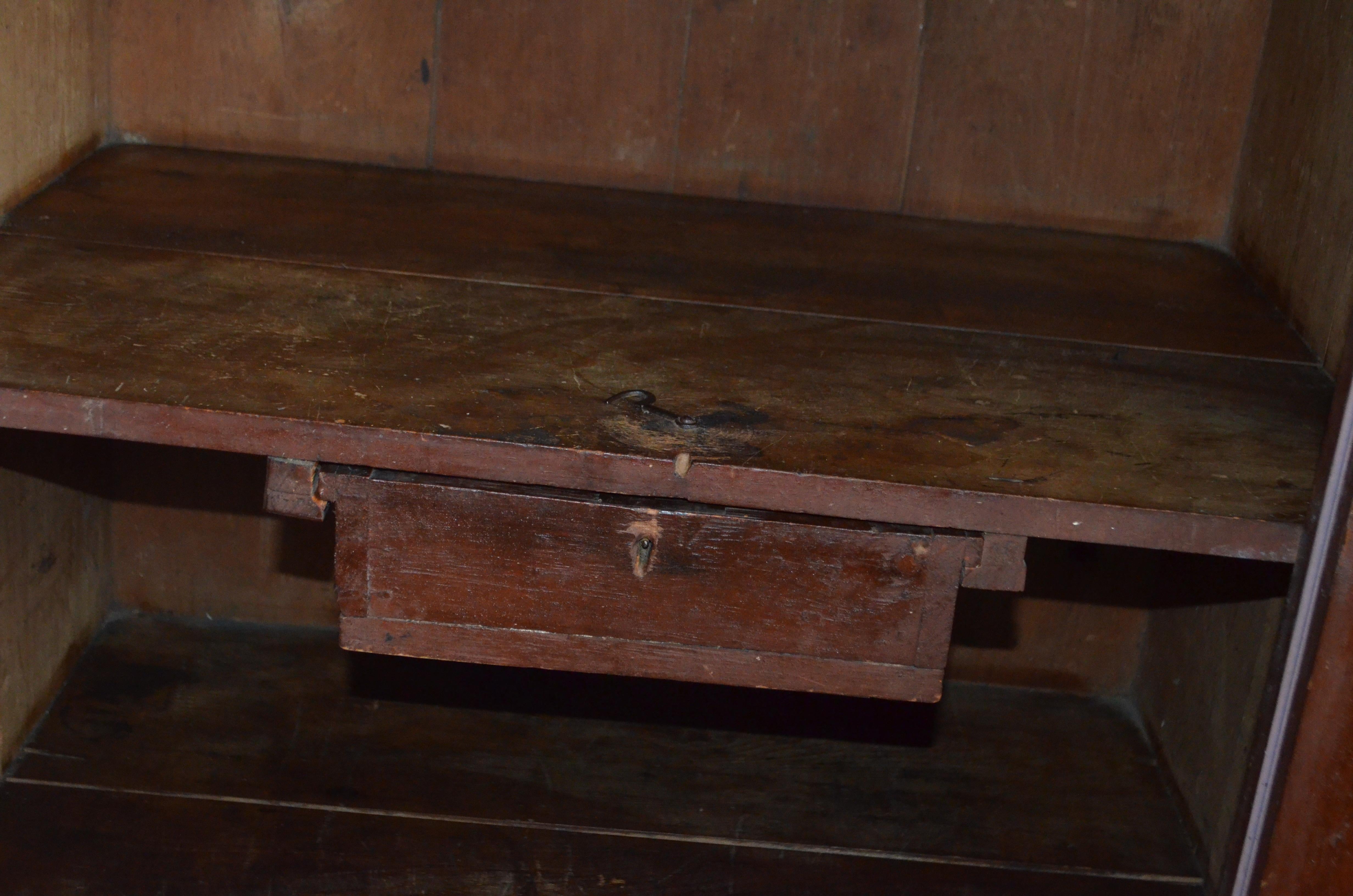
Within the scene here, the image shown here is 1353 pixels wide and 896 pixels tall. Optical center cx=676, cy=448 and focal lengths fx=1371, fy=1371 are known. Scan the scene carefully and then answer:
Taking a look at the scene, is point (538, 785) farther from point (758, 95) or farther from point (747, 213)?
point (758, 95)

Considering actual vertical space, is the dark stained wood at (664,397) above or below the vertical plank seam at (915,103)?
below

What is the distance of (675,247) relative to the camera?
4.16 ft

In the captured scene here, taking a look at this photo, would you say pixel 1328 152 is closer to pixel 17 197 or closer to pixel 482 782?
pixel 482 782

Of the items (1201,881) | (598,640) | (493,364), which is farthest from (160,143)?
(1201,881)

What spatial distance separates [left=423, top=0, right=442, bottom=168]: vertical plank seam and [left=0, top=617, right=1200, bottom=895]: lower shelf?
54 cm

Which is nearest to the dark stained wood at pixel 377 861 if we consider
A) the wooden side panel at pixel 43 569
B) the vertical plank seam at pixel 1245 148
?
the wooden side panel at pixel 43 569

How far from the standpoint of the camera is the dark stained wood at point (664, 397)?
0.85m

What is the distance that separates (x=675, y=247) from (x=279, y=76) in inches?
18.6

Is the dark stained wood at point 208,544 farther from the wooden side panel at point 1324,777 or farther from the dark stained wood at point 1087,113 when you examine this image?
the wooden side panel at point 1324,777

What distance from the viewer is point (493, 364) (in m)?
0.97

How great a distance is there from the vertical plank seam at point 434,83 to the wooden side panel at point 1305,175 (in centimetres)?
83

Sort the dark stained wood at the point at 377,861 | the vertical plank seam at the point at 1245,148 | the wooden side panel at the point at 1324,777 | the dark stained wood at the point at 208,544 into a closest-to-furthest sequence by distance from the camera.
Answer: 1. the wooden side panel at the point at 1324,777
2. the dark stained wood at the point at 377,861
3. the vertical plank seam at the point at 1245,148
4. the dark stained wood at the point at 208,544

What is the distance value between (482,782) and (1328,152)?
95 cm

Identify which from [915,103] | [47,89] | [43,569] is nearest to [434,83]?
[47,89]
